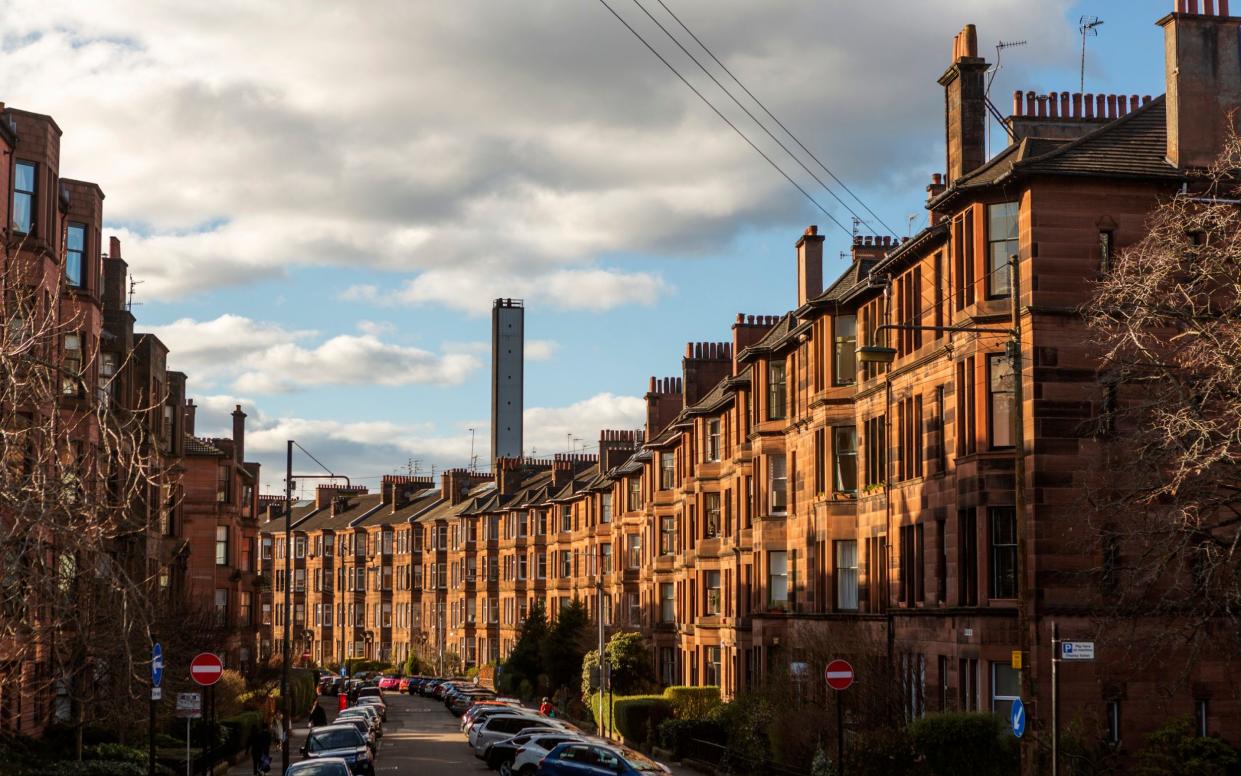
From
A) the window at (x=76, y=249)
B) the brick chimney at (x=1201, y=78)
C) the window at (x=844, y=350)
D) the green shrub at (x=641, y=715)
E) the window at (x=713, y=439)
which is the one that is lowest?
the green shrub at (x=641, y=715)

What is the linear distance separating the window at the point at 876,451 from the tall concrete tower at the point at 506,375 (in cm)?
10144

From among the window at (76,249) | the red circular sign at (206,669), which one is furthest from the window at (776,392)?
the red circular sign at (206,669)

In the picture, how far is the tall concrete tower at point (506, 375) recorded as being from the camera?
146875mm

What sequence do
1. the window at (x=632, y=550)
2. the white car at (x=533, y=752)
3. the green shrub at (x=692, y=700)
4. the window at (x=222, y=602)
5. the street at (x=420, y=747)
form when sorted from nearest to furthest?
the white car at (x=533, y=752) < the street at (x=420, y=747) < the green shrub at (x=692, y=700) < the window at (x=222, y=602) < the window at (x=632, y=550)

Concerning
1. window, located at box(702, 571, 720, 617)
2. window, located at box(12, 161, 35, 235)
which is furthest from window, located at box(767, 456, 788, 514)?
window, located at box(12, 161, 35, 235)

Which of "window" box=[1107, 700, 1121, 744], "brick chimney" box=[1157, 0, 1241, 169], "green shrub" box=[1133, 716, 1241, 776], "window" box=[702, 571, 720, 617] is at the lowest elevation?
"green shrub" box=[1133, 716, 1241, 776]

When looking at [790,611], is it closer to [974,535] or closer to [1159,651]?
[974,535]

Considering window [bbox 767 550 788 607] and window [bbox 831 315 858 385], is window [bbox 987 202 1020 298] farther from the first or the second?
window [bbox 767 550 788 607]

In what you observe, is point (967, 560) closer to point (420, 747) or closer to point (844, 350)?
point (844, 350)

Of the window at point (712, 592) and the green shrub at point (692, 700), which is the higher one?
the window at point (712, 592)

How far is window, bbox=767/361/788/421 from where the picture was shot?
53.1 metres

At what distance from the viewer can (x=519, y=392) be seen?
486 ft

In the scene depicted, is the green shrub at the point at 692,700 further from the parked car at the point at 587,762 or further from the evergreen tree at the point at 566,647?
the evergreen tree at the point at 566,647

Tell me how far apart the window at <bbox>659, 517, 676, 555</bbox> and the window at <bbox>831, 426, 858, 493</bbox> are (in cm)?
2976
